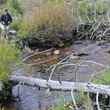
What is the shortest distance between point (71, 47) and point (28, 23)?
1.92 m

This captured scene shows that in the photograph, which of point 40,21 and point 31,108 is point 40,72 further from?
point 40,21

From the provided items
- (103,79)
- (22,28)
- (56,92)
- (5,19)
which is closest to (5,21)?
(5,19)

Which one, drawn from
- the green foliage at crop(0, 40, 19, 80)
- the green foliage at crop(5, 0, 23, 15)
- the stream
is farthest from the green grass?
the green foliage at crop(5, 0, 23, 15)

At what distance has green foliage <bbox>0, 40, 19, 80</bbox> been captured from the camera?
11.0 metres

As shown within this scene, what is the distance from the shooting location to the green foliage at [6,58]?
1096 cm

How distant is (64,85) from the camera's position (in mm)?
10477

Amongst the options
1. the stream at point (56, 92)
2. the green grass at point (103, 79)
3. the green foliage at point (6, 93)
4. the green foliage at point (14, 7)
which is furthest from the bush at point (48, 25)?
the green grass at point (103, 79)

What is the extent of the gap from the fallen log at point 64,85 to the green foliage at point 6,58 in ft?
1.37

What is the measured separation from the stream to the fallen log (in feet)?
0.78

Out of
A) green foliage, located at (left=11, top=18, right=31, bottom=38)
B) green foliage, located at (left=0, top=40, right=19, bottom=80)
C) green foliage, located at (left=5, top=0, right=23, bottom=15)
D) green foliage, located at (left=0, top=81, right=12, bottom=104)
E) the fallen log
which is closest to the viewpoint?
the fallen log

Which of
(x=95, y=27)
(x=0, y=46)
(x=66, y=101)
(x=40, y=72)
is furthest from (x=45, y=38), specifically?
(x=66, y=101)

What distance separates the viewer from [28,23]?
1773cm

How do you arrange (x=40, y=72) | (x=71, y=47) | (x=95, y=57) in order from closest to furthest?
(x=40, y=72)
(x=95, y=57)
(x=71, y=47)

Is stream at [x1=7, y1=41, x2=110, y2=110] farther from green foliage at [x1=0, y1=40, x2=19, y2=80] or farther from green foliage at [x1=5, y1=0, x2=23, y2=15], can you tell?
green foliage at [x1=5, y1=0, x2=23, y2=15]
